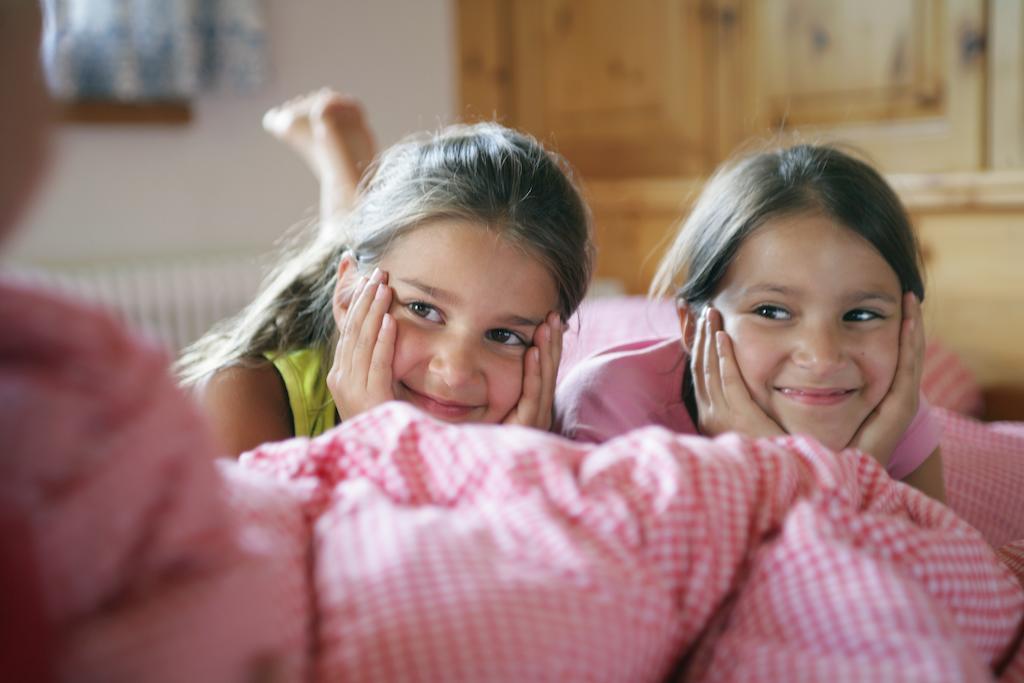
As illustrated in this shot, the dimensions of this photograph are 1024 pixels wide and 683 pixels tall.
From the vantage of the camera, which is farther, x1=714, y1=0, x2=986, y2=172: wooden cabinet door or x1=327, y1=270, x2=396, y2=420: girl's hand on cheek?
x1=714, y1=0, x2=986, y2=172: wooden cabinet door

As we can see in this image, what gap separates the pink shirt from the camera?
1.10 meters

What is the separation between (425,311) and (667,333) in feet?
1.99

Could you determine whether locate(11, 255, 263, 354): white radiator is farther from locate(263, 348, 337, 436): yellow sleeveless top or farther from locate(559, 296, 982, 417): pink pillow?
locate(263, 348, 337, 436): yellow sleeveless top

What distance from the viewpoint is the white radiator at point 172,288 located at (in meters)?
2.22

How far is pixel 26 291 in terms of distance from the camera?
447 millimetres

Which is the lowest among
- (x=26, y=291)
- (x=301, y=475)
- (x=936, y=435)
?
(x=936, y=435)

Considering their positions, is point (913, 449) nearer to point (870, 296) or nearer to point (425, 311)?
point (870, 296)

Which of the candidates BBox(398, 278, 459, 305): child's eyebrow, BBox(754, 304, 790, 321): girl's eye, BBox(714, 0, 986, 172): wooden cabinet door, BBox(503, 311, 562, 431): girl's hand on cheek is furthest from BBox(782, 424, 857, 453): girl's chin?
BBox(714, 0, 986, 172): wooden cabinet door

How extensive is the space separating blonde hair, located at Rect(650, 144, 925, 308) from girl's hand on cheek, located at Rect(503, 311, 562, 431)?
0.61 feet

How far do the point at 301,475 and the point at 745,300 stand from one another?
574mm

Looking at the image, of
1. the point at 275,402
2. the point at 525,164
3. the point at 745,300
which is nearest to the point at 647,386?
the point at 745,300

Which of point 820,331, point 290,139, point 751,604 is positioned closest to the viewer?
Result: point 751,604

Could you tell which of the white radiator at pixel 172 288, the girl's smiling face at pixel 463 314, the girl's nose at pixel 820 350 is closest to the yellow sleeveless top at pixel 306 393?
the girl's smiling face at pixel 463 314

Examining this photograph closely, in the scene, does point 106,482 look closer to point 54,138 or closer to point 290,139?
point 54,138
